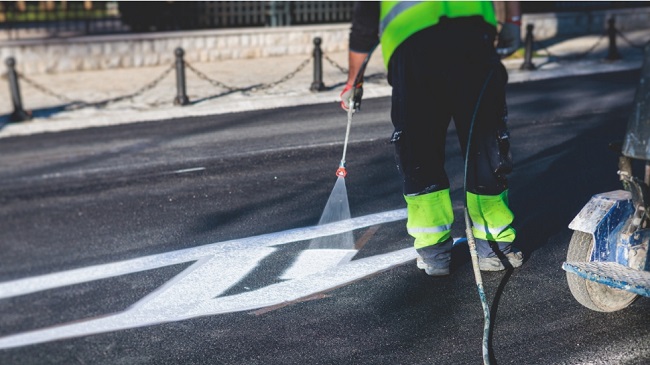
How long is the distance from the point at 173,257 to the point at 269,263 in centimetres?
73

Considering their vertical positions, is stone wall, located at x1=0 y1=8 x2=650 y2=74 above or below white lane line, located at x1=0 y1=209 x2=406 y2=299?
above

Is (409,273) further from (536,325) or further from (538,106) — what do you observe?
(538,106)

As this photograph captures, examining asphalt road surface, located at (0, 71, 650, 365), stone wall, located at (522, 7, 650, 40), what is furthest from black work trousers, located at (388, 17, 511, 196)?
stone wall, located at (522, 7, 650, 40)

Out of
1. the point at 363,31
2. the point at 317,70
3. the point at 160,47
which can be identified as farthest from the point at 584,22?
the point at 363,31

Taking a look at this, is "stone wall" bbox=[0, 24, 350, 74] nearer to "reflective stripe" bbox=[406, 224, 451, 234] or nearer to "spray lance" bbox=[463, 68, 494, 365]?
"reflective stripe" bbox=[406, 224, 451, 234]

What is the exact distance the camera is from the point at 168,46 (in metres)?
16.5

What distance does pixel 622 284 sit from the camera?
4.16m

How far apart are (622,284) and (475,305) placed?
3.21ft

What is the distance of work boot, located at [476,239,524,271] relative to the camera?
17.5ft

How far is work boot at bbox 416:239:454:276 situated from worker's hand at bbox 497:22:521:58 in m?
1.24

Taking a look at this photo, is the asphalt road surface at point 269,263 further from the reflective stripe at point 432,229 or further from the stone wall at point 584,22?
the stone wall at point 584,22

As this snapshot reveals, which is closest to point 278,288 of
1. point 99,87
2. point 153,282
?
point 153,282

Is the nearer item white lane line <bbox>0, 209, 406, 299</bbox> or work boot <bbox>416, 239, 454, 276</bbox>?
work boot <bbox>416, 239, 454, 276</bbox>

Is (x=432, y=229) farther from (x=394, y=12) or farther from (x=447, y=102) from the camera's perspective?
(x=394, y=12)
